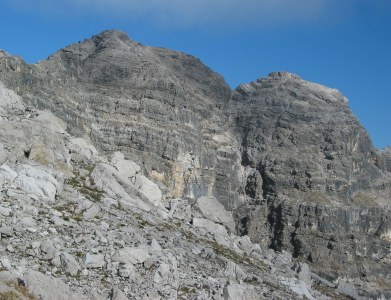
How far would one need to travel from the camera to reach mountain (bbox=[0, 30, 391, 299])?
38.8 metres

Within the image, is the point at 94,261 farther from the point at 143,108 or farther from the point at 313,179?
the point at 313,179

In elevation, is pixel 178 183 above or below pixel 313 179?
below

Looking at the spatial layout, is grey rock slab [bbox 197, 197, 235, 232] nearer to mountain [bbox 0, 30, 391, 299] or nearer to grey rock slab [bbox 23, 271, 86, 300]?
mountain [bbox 0, 30, 391, 299]

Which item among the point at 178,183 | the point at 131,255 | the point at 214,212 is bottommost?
the point at 131,255

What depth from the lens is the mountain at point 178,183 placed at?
38.8m

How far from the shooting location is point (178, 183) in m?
93.8

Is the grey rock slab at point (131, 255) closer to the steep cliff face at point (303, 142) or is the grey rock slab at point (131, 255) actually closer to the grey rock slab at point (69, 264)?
the grey rock slab at point (69, 264)

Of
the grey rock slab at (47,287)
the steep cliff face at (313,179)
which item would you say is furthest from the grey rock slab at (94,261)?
the steep cliff face at (313,179)

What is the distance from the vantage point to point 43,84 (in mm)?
82375

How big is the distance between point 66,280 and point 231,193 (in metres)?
75.3

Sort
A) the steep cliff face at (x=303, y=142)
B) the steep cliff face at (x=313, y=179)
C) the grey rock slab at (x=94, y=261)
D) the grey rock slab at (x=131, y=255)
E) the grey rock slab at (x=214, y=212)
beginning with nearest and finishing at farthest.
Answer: the grey rock slab at (x=94, y=261)
the grey rock slab at (x=131, y=255)
the grey rock slab at (x=214, y=212)
the steep cliff face at (x=313, y=179)
the steep cliff face at (x=303, y=142)

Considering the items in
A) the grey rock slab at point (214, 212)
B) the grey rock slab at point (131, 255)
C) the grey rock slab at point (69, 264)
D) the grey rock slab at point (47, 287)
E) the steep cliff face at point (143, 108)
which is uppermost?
the steep cliff face at point (143, 108)

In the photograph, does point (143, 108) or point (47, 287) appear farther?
point (143, 108)

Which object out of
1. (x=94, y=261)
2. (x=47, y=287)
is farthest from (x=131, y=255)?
(x=47, y=287)
